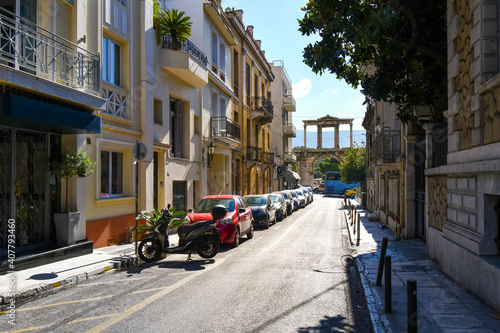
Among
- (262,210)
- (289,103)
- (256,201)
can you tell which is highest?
(289,103)

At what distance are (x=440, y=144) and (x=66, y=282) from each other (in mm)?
9199

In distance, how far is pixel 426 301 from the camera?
21.4 ft

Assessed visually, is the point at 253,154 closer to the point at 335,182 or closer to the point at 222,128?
the point at 222,128

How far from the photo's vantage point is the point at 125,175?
13.2 meters

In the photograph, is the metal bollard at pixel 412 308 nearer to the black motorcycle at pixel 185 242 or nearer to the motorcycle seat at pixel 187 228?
the black motorcycle at pixel 185 242

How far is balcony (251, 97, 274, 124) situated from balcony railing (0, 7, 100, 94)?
67.4 ft

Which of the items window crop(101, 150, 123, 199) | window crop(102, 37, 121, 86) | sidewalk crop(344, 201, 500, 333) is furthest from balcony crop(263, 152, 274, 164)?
sidewalk crop(344, 201, 500, 333)

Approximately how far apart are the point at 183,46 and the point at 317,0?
26.5 ft

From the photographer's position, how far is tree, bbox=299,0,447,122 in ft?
28.6

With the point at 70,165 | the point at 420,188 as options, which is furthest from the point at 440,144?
the point at 70,165

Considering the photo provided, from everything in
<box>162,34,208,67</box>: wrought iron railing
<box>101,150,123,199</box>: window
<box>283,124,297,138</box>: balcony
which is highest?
<box>283,124,297,138</box>: balcony

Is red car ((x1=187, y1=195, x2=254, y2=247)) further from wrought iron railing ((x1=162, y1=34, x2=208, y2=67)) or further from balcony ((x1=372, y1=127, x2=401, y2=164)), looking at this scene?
balcony ((x1=372, y1=127, x2=401, y2=164))

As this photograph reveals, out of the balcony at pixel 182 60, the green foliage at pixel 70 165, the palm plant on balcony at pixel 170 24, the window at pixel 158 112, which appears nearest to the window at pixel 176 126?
the balcony at pixel 182 60

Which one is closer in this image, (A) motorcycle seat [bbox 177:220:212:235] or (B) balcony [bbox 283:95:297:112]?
(A) motorcycle seat [bbox 177:220:212:235]
